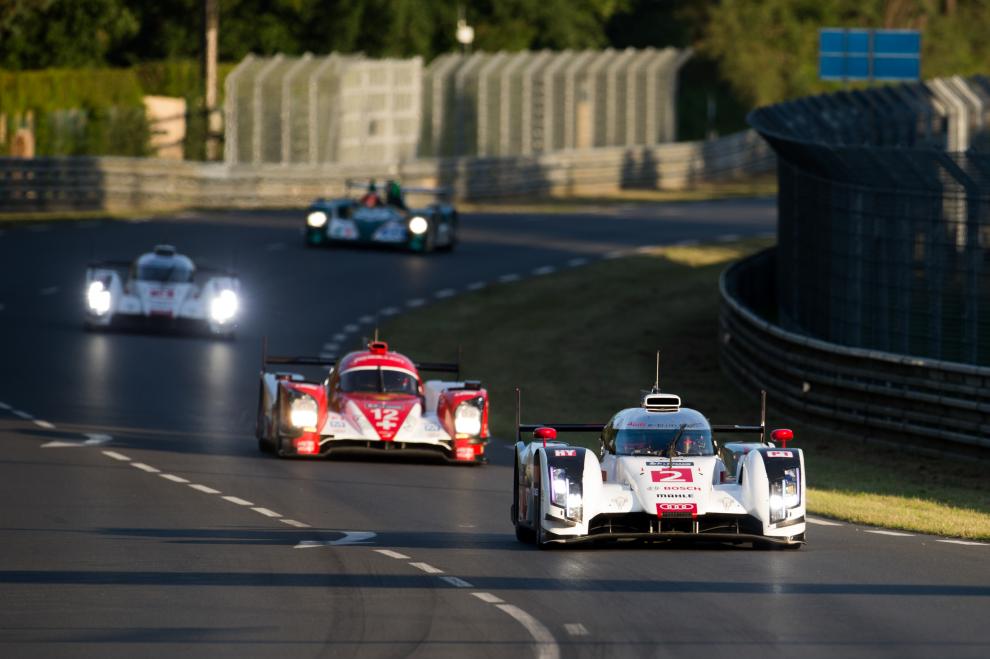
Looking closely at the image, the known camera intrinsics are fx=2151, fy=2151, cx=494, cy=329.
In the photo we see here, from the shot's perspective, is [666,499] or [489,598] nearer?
[489,598]

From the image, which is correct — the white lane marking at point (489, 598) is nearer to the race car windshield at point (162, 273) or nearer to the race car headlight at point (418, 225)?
the race car windshield at point (162, 273)

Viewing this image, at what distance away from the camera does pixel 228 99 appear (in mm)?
58094

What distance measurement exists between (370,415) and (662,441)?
614 centimetres

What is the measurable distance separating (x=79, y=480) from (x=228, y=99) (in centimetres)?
3800

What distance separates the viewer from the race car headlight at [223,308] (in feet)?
110

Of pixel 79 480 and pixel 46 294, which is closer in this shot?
pixel 79 480

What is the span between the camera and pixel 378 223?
150ft

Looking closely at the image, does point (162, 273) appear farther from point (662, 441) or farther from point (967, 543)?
point (967, 543)

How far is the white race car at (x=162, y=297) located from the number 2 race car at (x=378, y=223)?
38.9 feet

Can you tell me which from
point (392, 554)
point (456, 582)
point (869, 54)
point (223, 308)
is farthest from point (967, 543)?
point (869, 54)

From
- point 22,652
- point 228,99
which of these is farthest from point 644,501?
point 228,99

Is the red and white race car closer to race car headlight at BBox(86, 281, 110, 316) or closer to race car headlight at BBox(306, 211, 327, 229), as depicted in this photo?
race car headlight at BBox(86, 281, 110, 316)

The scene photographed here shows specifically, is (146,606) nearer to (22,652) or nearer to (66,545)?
(22,652)

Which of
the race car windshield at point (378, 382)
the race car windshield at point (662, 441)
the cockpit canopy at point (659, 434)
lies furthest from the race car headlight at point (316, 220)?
the race car windshield at point (662, 441)
